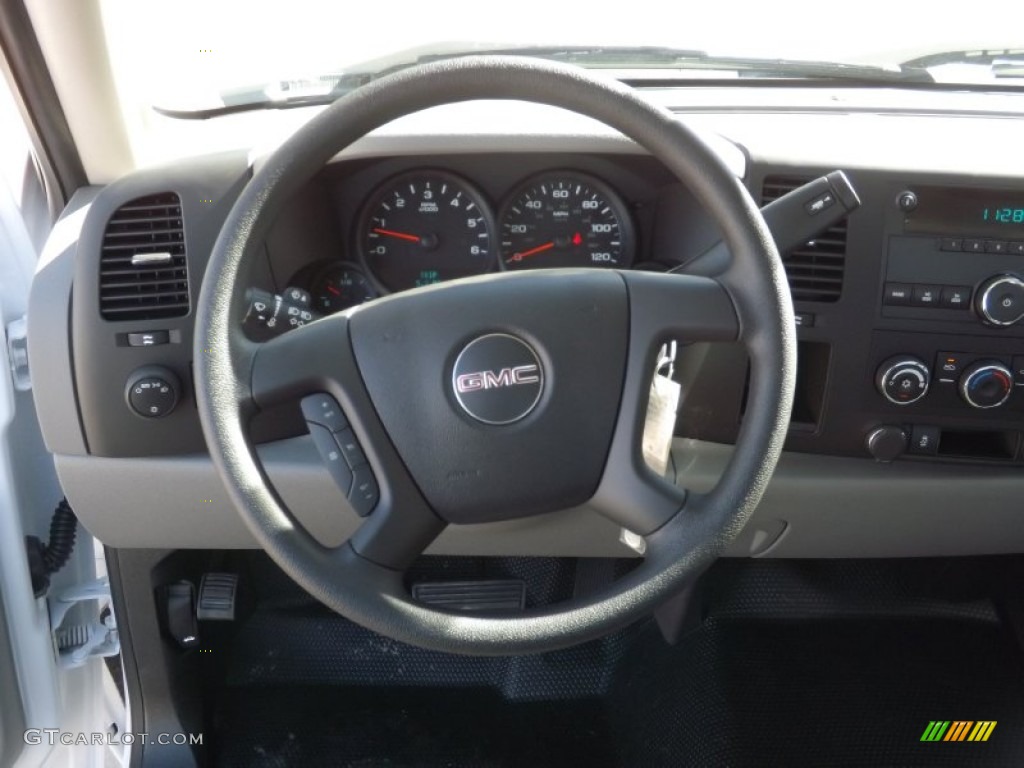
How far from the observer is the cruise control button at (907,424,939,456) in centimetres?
164

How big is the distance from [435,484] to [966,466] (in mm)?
1005

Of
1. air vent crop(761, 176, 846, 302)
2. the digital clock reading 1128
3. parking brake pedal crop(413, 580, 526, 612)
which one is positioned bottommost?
parking brake pedal crop(413, 580, 526, 612)

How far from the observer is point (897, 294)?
1566 millimetres

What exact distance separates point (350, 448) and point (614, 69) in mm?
1091

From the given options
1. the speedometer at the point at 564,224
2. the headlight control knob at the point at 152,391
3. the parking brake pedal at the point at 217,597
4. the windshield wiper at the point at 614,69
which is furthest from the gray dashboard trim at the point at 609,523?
the windshield wiper at the point at 614,69

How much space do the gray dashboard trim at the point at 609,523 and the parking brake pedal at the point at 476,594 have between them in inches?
14.1

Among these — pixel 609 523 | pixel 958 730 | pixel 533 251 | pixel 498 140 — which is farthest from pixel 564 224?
pixel 958 730

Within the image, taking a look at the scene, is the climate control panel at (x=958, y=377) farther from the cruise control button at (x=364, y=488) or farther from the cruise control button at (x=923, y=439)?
the cruise control button at (x=364, y=488)

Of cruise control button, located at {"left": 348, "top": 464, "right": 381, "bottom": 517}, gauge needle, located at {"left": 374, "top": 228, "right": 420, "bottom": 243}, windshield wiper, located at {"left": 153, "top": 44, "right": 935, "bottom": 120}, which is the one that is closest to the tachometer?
gauge needle, located at {"left": 374, "top": 228, "right": 420, "bottom": 243}

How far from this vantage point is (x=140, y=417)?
1.56 m

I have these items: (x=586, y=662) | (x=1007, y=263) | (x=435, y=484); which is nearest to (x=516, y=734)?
(x=586, y=662)

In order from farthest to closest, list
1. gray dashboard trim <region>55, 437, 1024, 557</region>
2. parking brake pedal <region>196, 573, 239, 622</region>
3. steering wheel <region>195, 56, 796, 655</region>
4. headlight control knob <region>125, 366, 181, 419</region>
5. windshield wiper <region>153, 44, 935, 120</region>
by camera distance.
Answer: parking brake pedal <region>196, 573, 239, 622</region> → windshield wiper <region>153, 44, 935, 120</region> → gray dashboard trim <region>55, 437, 1024, 557</region> → headlight control knob <region>125, 366, 181, 419</region> → steering wheel <region>195, 56, 796, 655</region>

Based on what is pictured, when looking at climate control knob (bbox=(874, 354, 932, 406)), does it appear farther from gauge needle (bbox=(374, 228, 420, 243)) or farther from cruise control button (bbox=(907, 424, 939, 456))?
gauge needle (bbox=(374, 228, 420, 243))

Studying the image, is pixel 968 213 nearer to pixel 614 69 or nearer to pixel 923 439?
pixel 923 439
